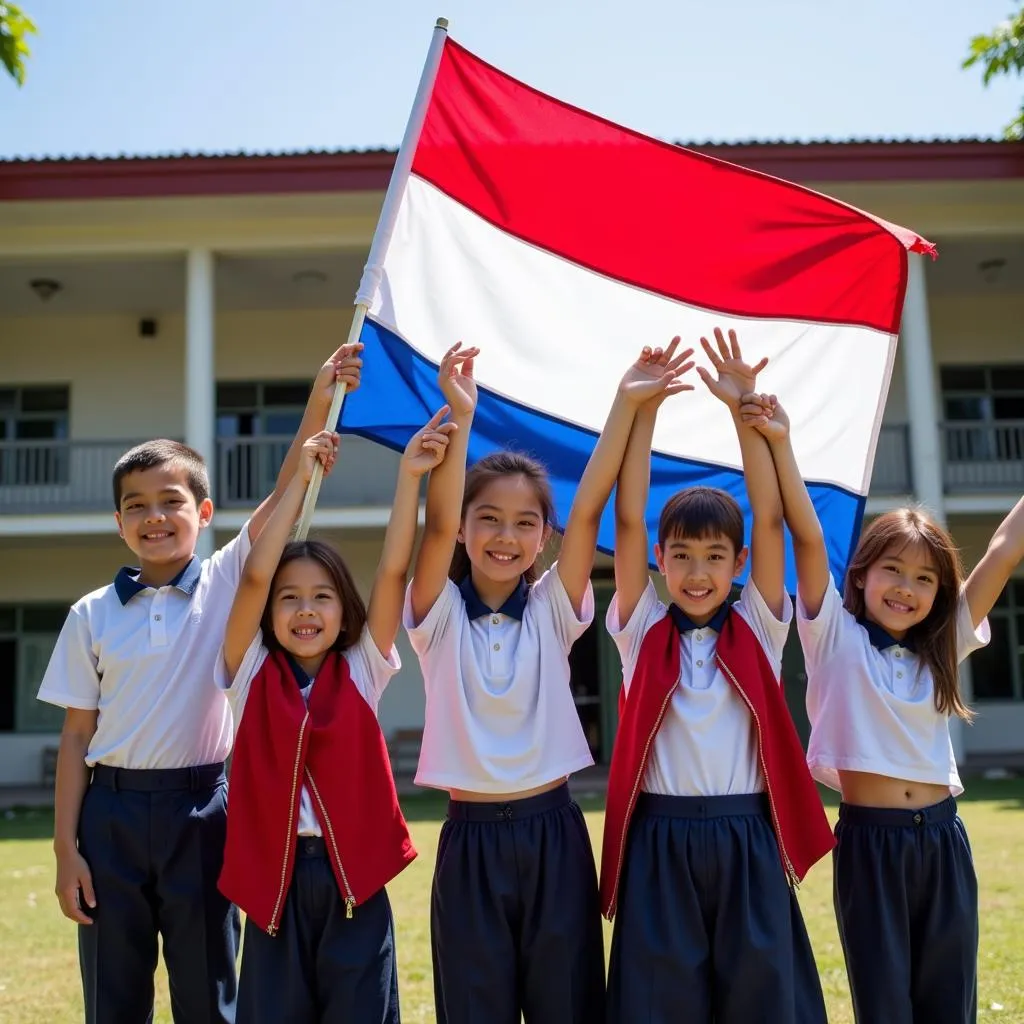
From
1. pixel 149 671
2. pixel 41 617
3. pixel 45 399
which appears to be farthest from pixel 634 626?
pixel 45 399

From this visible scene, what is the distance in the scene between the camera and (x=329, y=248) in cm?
1227

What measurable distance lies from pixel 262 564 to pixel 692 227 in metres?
1.93

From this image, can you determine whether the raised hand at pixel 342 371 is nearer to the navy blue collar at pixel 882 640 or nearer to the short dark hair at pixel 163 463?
the short dark hair at pixel 163 463

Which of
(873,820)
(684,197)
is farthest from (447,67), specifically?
(873,820)

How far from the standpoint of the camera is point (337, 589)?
292 centimetres

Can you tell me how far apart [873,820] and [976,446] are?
12.8 m

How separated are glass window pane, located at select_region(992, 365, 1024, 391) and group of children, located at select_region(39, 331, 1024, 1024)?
1256 cm

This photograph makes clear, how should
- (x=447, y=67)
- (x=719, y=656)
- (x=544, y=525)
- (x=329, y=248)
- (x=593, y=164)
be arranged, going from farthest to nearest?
(x=329, y=248) → (x=593, y=164) → (x=447, y=67) → (x=544, y=525) → (x=719, y=656)

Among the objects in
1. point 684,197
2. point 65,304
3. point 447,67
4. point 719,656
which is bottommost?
point 719,656

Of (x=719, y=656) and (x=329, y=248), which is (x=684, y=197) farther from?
(x=329, y=248)

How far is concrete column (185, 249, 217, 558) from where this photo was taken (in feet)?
40.1

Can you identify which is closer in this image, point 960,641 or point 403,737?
point 960,641

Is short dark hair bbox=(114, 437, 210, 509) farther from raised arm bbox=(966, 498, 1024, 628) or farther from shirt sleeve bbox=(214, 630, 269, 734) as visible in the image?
raised arm bbox=(966, 498, 1024, 628)

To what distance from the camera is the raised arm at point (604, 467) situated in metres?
2.96
